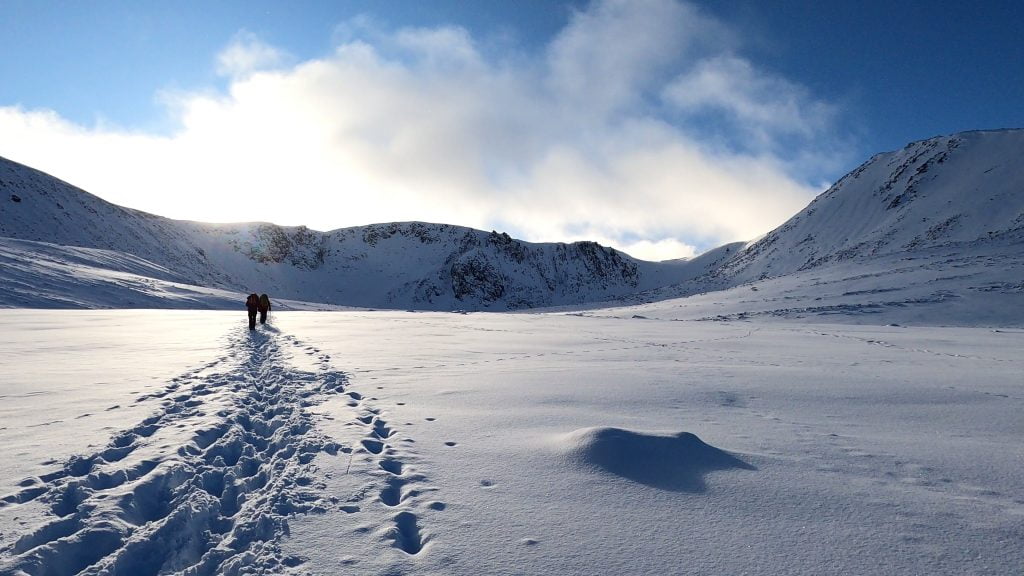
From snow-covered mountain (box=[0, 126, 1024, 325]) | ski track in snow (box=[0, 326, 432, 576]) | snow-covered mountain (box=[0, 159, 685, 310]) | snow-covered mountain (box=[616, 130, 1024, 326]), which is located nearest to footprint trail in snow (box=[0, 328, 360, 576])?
ski track in snow (box=[0, 326, 432, 576])

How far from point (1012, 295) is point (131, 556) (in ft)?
131

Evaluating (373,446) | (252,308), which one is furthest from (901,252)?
(373,446)

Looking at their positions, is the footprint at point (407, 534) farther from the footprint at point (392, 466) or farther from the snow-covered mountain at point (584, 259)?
the snow-covered mountain at point (584, 259)

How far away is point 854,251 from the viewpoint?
74000 millimetres

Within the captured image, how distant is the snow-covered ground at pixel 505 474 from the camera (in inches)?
97.3

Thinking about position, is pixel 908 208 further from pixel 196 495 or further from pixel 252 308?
pixel 196 495

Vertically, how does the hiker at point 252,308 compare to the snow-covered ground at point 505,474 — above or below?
above

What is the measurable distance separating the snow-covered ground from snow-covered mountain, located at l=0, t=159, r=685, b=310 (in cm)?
4718

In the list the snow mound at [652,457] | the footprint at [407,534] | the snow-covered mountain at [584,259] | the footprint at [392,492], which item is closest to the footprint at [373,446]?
the footprint at [392,492]

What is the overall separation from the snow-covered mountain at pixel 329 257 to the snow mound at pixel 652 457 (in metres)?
51.0

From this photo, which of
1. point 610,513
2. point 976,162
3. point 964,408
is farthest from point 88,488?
point 976,162

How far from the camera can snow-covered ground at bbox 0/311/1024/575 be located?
8.11ft

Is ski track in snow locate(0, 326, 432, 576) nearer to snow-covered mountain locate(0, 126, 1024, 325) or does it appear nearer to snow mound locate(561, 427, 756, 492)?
snow mound locate(561, 427, 756, 492)

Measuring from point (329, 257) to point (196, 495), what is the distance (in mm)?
137096
